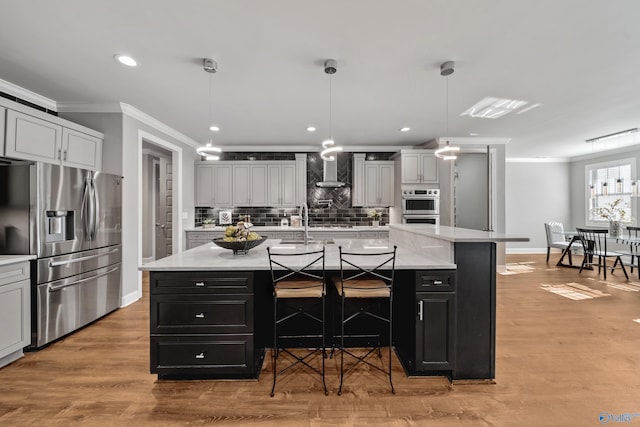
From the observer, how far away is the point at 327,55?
258 cm

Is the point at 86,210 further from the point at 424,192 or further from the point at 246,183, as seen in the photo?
the point at 424,192

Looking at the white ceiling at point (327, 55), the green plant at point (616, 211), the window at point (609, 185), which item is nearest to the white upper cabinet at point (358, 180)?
the white ceiling at point (327, 55)

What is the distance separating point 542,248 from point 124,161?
1015 centimetres

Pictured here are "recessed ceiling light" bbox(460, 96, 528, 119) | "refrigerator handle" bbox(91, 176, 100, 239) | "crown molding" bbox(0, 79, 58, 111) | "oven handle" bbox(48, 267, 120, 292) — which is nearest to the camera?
"oven handle" bbox(48, 267, 120, 292)

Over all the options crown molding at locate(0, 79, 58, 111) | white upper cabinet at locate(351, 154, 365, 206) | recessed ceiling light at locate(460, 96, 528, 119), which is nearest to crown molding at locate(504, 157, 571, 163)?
recessed ceiling light at locate(460, 96, 528, 119)

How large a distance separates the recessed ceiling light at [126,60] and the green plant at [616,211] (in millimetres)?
9009

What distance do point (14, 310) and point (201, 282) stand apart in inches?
69.1

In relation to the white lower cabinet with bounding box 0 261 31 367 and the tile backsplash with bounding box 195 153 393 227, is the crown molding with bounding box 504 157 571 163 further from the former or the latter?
the white lower cabinet with bounding box 0 261 31 367

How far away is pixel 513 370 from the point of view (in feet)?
7.72

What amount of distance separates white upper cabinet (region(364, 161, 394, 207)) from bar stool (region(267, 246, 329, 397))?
143 inches

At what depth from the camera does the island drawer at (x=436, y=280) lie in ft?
7.08

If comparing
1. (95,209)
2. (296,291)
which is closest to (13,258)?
(95,209)

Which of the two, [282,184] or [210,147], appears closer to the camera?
[210,147]

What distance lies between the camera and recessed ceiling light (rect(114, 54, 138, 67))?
Result: 2.61 meters
